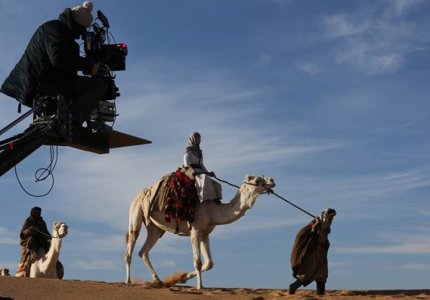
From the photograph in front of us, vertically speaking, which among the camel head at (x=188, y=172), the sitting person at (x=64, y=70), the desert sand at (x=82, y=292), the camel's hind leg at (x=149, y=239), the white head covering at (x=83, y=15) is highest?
the white head covering at (x=83, y=15)

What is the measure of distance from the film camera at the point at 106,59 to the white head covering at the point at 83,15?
0.21 meters

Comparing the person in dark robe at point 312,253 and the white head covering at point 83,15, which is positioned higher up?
the white head covering at point 83,15

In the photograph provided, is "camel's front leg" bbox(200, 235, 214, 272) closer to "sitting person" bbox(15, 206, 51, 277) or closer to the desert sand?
the desert sand

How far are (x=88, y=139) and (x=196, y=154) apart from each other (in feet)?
15.6

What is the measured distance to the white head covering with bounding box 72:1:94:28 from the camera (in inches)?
440

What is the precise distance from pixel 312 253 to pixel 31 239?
6.58m

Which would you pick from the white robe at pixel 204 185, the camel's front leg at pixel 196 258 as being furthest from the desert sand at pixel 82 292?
the white robe at pixel 204 185

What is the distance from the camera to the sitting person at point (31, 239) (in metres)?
16.9

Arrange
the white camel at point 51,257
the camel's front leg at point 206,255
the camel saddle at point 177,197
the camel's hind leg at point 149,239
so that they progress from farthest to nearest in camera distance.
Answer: the camel's hind leg at point 149,239, the white camel at point 51,257, the camel saddle at point 177,197, the camel's front leg at point 206,255

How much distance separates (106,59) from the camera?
38.5 feet

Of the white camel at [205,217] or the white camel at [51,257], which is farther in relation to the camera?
the white camel at [51,257]

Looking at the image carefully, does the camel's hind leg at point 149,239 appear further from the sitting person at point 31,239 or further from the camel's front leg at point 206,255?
the sitting person at point 31,239

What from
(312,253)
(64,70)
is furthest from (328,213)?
(64,70)

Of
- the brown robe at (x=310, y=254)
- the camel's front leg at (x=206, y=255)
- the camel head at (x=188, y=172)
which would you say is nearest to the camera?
the brown robe at (x=310, y=254)
